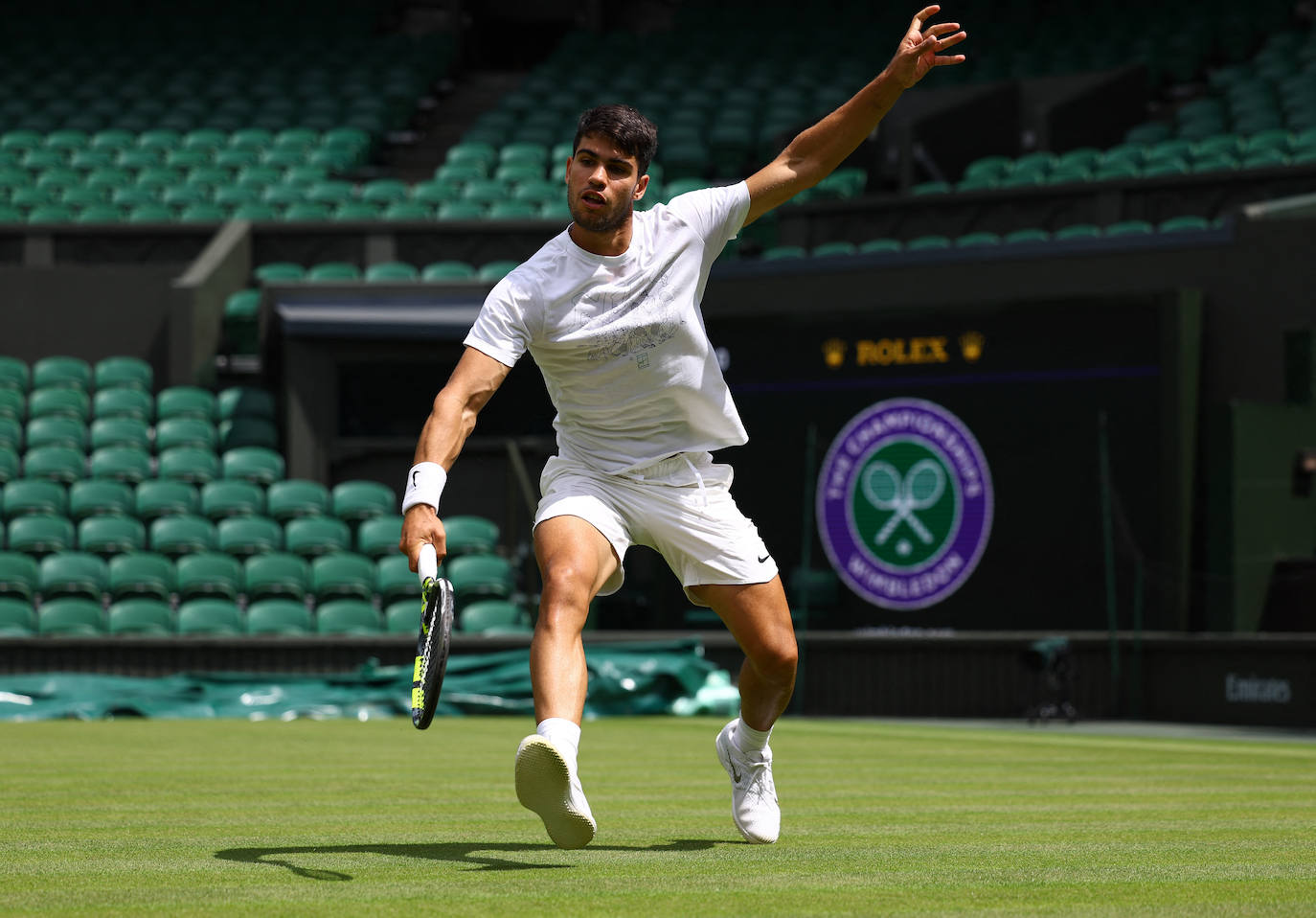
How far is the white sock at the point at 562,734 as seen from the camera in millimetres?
4413

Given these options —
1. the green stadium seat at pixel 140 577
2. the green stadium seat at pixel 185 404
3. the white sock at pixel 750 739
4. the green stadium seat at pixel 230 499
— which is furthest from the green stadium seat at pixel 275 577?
the white sock at pixel 750 739

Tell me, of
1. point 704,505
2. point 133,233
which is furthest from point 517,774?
point 133,233

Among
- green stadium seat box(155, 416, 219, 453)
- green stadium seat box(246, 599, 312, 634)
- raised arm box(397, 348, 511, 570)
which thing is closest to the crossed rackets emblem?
green stadium seat box(246, 599, 312, 634)

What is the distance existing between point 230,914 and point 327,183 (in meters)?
19.7

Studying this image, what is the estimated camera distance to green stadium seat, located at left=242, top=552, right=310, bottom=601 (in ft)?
52.3

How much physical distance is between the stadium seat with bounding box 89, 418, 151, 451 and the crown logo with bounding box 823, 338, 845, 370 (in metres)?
6.88

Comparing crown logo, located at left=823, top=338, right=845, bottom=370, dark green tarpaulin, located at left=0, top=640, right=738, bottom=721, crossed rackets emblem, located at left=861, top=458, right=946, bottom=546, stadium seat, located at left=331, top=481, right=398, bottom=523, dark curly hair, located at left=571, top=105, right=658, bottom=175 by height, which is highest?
dark curly hair, located at left=571, top=105, right=658, bottom=175

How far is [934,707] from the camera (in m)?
14.8

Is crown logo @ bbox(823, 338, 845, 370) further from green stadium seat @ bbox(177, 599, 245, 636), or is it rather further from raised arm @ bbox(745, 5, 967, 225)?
raised arm @ bbox(745, 5, 967, 225)

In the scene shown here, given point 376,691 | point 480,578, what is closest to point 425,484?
point 376,691

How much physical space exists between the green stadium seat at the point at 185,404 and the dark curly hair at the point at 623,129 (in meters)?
14.2

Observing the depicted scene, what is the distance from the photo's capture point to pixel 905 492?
1587cm

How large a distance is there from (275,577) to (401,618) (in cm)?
120

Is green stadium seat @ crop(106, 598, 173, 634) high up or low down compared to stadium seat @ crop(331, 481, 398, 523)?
down
